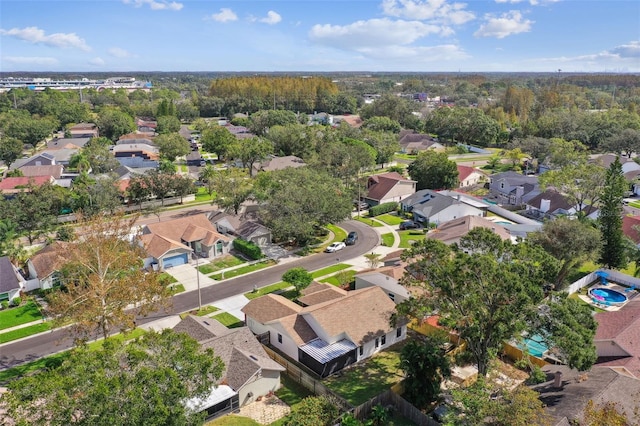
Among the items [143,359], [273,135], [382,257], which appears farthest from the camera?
[273,135]

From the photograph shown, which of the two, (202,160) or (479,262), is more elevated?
(479,262)

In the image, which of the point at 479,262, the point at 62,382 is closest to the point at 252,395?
the point at 62,382

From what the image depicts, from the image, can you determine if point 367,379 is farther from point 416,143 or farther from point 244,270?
point 416,143

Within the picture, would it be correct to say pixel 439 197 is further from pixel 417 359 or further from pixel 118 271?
pixel 118 271

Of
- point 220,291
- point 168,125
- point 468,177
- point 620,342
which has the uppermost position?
point 168,125

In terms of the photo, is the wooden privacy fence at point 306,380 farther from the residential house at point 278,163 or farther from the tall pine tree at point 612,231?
the residential house at point 278,163

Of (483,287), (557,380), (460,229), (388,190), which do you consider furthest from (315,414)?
(388,190)
